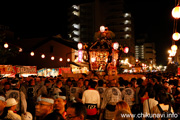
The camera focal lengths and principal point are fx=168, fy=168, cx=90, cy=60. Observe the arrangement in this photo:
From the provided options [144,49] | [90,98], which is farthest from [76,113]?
[144,49]

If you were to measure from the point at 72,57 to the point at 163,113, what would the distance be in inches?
1148

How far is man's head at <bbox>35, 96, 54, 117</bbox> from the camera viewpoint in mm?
2998

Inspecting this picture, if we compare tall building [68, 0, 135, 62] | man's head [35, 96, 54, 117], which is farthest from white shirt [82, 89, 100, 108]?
tall building [68, 0, 135, 62]

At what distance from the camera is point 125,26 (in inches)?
2373

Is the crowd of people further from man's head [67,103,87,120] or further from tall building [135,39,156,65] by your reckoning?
tall building [135,39,156,65]

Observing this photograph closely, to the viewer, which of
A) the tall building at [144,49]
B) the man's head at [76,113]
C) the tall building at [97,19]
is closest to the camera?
the man's head at [76,113]

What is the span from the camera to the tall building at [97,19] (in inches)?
2183

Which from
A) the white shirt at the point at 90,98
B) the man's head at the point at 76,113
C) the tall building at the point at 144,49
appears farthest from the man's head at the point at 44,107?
the tall building at the point at 144,49

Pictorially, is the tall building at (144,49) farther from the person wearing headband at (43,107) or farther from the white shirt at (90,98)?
the person wearing headband at (43,107)

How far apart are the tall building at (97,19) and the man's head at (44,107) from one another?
51540 mm

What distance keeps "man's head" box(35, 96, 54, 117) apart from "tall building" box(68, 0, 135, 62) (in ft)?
169

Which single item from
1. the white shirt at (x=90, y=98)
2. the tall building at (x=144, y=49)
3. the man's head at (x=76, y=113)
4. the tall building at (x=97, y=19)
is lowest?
the white shirt at (x=90, y=98)

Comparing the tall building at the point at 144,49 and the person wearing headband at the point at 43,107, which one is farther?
the tall building at the point at 144,49

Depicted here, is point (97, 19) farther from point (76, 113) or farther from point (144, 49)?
point (76, 113)
